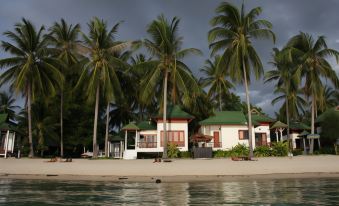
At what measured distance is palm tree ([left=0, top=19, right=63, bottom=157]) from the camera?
36.4m

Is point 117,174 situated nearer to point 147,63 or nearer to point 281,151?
point 147,63

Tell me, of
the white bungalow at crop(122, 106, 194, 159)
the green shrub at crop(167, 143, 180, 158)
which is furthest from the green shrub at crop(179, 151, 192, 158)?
the white bungalow at crop(122, 106, 194, 159)

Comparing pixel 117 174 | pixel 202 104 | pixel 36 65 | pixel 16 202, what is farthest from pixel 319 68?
pixel 16 202

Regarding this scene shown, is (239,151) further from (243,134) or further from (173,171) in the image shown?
(173,171)

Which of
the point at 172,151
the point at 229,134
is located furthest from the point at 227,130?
the point at 172,151

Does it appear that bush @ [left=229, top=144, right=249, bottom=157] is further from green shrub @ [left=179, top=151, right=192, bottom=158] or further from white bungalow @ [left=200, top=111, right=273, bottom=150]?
white bungalow @ [left=200, top=111, right=273, bottom=150]

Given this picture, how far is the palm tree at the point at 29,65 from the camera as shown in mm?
36406

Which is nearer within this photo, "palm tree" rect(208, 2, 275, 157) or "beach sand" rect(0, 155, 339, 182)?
"beach sand" rect(0, 155, 339, 182)

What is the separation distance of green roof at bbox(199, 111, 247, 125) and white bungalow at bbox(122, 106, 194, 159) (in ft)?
7.79

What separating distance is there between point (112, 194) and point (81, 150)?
→ 40.6 meters

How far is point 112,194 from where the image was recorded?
13.4 metres

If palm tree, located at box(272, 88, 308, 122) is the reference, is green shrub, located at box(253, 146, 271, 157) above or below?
below

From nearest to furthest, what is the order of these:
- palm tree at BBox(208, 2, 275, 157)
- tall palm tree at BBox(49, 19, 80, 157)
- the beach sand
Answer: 1. the beach sand
2. palm tree at BBox(208, 2, 275, 157)
3. tall palm tree at BBox(49, 19, 80, 157)

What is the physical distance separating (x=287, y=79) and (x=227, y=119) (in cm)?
1034
